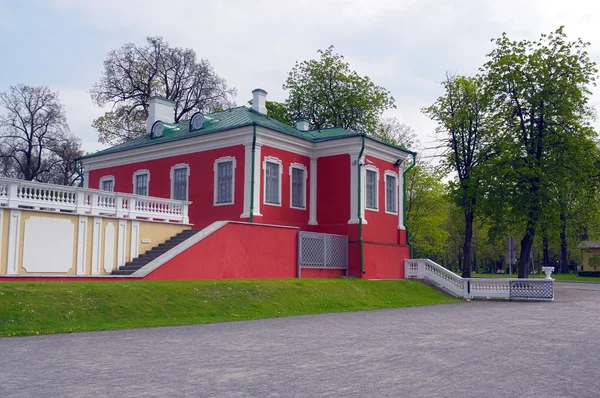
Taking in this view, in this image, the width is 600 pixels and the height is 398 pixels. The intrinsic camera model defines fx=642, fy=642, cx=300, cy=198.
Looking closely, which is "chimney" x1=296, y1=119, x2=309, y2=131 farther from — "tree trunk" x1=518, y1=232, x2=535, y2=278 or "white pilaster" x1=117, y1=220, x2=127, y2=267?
"white pilaster" x1=117, y1=220, x2=127, y2=267

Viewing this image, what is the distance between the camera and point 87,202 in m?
19.9

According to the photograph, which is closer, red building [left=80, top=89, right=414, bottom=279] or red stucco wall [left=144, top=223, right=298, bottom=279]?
red stucco wall [left=144, top=223, right=298, bottom=279]

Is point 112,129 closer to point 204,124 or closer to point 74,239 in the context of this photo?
point 204,124

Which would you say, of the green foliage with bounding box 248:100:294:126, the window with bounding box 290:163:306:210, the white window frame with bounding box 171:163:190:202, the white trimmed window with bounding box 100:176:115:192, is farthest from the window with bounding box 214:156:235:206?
the green foliage with bounding box 248:100:294:126

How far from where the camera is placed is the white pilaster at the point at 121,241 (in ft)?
67.3

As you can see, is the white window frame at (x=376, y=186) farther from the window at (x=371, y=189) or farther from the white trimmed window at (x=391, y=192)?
the white trimmed window at (x=391, y=192)

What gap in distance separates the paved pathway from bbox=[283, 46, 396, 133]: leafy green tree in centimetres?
3172

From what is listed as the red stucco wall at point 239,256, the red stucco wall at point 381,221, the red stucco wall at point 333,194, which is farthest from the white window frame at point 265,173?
the red stucco wall at point 381,221

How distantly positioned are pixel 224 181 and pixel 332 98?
20169mm

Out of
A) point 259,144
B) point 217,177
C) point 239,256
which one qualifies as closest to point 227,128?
point 259,144

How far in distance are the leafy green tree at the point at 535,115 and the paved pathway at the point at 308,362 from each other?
18.6 meters

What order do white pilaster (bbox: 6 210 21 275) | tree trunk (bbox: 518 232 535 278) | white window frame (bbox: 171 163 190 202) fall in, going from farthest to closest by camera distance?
1. tree trunk (bbox: 518 232 535 278)
2. white window frame (bbox: 171 163 190 202)
3. white pilaster (bbox: 6 210 21 275)

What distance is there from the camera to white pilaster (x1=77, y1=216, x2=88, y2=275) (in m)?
19.3

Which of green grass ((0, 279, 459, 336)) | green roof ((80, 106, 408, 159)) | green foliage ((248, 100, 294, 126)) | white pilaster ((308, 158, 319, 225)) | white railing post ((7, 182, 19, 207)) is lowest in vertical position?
green grass ((0, 279, 459, 336))
